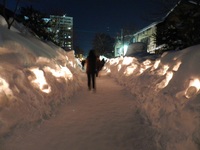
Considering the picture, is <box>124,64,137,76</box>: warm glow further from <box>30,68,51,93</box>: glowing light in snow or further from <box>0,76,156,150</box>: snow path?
<box>30,68,51,93</box>: glowing light in snow

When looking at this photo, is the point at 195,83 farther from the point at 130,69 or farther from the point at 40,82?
the point at 130,69

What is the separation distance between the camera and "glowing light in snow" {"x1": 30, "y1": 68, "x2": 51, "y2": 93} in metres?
6.57

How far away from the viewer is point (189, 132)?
11.5ft

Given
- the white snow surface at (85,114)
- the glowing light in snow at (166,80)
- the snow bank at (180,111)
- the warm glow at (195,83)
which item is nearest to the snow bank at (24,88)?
the white snow surface at (85,114)

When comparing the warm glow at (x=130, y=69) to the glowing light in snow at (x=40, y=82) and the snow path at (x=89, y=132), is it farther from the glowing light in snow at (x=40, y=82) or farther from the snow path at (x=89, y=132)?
the glowing light in snow at (x=40, y=82)

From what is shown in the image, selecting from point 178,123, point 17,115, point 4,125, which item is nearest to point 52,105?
point 17,115

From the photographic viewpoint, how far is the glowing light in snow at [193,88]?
4552 mm

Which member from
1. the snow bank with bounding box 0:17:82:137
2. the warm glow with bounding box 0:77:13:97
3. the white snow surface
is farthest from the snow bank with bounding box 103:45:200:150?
the warm glow with bounding box 0:77:13:97

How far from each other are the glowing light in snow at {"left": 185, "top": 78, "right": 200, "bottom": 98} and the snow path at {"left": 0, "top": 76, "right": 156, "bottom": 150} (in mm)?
1231

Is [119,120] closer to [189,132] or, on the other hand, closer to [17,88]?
[189,132]

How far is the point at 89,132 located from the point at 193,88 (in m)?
2.69

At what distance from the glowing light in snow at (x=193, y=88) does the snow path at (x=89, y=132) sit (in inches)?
48.5

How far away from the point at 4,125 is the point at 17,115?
1.57 ft

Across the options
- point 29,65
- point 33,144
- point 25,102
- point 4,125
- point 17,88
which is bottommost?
point 33,144
